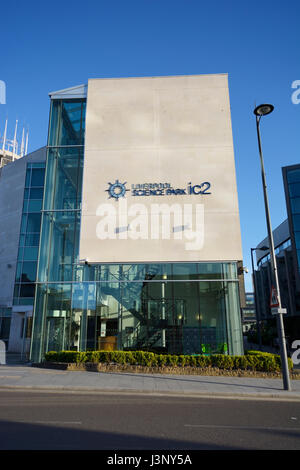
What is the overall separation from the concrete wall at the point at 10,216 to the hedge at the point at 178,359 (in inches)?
689

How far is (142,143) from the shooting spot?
69.2 feet

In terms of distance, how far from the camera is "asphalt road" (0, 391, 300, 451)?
5969mm

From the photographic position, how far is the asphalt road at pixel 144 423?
235 inches

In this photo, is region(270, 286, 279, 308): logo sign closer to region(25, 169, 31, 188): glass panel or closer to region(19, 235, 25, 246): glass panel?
region(19, 235, 25, 246): glass panel

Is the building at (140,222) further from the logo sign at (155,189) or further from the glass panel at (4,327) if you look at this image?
the glass panel at (4,327)

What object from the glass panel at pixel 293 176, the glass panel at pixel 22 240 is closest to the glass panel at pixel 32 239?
the glass panel at pixel 22 240

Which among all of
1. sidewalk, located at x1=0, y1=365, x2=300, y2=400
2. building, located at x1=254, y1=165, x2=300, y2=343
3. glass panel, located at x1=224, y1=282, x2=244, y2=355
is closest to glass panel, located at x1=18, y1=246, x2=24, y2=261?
sidewalk, located at x1=0, y1=365, x2=300, y2=400

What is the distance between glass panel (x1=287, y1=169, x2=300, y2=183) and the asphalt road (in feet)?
104

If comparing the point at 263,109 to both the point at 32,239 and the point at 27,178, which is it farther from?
the point at 27,178

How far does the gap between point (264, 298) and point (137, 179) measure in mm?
42781

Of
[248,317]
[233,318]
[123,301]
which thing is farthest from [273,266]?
[248,317]

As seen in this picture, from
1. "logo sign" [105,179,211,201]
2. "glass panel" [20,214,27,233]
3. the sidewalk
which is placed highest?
"glass panel" [20,214,27,233]

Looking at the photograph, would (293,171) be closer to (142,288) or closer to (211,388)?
(142,288)
